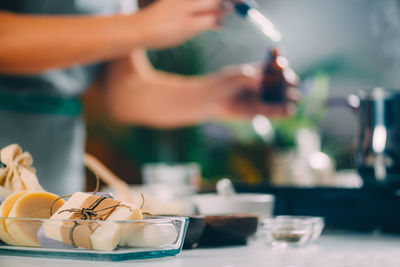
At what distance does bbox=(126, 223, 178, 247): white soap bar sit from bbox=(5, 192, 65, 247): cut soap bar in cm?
11

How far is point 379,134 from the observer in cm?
112

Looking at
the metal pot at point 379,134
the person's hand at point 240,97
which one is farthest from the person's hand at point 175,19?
the metal pot at point 379,134

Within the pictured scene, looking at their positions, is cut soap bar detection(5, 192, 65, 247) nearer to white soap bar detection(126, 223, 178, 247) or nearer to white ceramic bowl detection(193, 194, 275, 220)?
white soap bar detection(126, 223, 178, 247)

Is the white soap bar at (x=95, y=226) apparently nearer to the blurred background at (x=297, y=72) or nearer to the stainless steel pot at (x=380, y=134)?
the stainless steel pot at (x=380, y=134)

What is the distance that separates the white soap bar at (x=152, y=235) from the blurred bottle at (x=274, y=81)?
97 centimetres

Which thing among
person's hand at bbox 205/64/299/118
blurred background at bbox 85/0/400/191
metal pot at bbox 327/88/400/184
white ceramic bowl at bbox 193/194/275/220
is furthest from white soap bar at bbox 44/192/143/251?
blurred background at bbox 85/0/400/191

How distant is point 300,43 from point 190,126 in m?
0.83

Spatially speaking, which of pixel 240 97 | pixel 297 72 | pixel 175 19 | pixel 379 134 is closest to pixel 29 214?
pixel 379 134

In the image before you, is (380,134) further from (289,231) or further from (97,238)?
(97,238)

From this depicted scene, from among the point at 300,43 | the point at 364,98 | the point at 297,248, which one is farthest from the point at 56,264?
the point at 300,43

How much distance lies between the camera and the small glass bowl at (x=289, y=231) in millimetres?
801

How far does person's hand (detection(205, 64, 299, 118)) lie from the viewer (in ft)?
5.81

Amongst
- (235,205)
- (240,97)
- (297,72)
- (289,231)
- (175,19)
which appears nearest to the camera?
(289,231)

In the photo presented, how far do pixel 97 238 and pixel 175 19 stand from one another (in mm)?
1052
